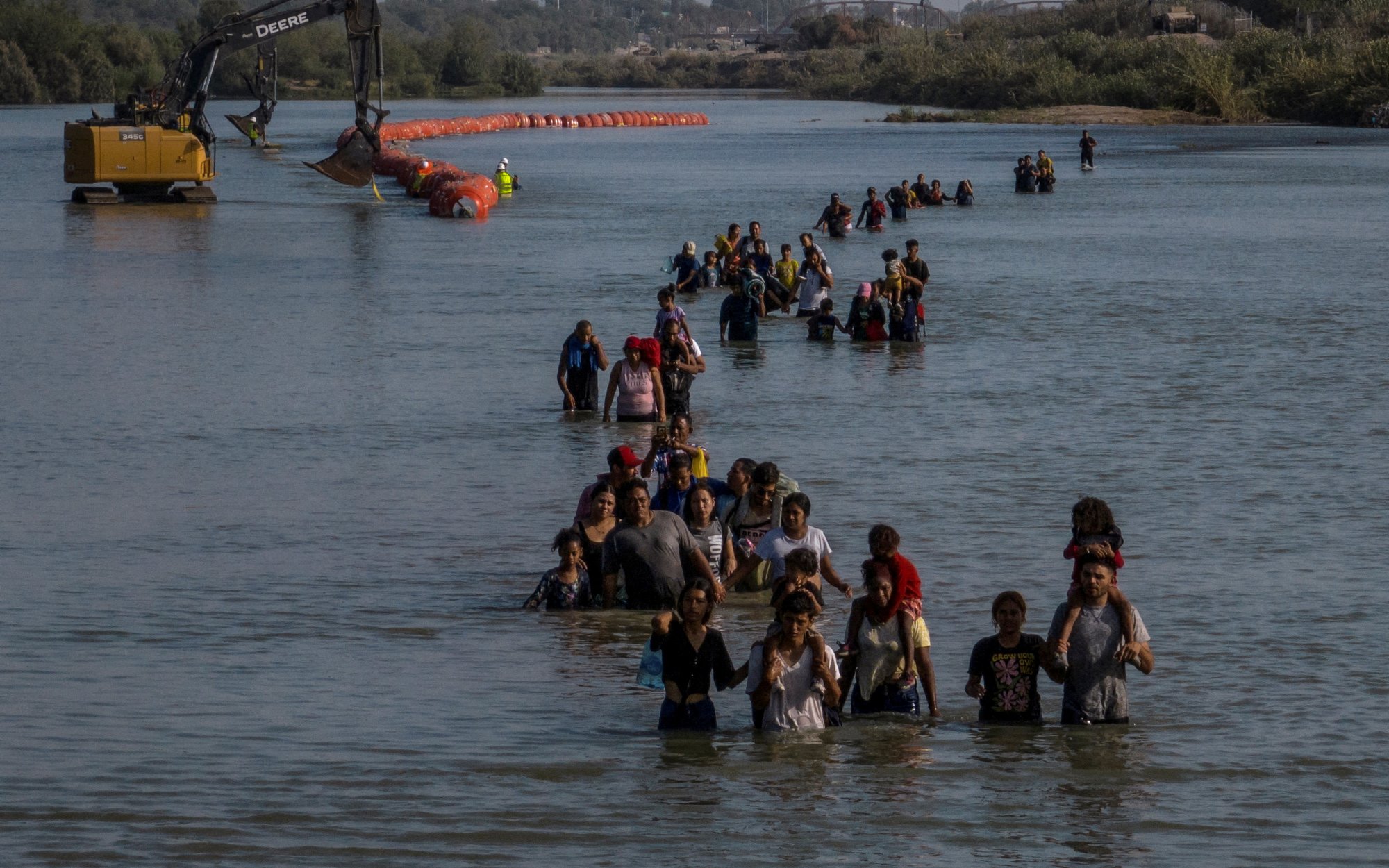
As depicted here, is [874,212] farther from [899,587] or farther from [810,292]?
[899,587]

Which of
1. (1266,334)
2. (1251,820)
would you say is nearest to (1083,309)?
(1266,334)

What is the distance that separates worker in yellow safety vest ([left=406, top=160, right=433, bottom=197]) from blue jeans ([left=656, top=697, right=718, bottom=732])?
49.1m

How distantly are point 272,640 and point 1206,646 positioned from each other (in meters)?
5.68

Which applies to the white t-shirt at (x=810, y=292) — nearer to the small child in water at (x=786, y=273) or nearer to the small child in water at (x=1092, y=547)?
the small child in water at (x=786, y=273)

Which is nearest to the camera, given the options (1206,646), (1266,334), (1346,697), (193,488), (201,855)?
(201,855)

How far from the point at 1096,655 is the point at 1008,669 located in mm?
428

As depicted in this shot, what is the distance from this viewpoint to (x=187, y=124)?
167 ft

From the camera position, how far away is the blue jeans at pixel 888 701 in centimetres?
999

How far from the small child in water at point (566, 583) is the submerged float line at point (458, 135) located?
3711 cm

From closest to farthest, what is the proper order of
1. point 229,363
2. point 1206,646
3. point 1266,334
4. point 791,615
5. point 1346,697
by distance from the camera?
point 791,615
point 1346,697
point 1206,646
point 229,363
point 1266,334

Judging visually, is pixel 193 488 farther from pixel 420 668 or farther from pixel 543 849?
pixel 543 849

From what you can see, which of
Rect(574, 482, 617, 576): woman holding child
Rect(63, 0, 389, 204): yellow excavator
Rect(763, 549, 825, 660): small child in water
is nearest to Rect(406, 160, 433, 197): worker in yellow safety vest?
Rect(63, 0, 389, 204): yellow excavator

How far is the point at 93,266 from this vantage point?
121 ft

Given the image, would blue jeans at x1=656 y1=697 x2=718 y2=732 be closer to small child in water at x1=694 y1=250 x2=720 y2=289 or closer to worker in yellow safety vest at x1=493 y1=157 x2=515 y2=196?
small child in water at x1=694 y1=250 x2=720 y2=289
